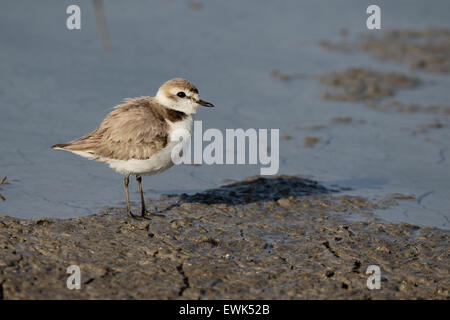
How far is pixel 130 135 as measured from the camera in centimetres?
662

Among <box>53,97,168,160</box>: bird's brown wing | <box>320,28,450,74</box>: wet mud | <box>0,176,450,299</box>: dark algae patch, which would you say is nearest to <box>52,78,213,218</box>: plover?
<box>53,97,168,160</box>: bird's brown wing

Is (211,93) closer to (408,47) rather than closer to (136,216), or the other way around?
(136,216)

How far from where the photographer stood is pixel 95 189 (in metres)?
7.46

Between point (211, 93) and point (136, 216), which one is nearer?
point (136, 216)

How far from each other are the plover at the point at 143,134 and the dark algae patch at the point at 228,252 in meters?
0.56

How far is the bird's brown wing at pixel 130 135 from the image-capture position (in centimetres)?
658

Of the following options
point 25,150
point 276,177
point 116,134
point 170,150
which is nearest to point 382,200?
point 276,177

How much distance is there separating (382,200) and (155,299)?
3.61m

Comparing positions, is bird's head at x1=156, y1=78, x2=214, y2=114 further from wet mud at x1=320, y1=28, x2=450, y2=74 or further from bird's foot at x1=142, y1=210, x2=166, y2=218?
wet mud at x1=320, y1=28, x2=450, y2=74

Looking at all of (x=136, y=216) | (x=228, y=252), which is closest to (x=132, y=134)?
(x=136, y=216)

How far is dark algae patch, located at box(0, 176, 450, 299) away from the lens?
5.27 meters

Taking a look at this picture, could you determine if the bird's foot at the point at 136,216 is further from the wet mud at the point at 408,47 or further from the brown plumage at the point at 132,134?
the wet mud at the point at 408,47

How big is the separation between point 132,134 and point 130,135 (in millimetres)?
23

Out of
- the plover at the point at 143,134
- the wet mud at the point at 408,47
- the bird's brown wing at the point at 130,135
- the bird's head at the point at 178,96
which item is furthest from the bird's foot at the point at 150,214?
the wet mud at the point at 408,47
